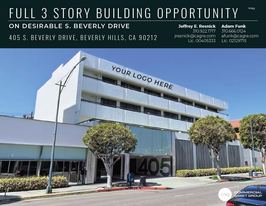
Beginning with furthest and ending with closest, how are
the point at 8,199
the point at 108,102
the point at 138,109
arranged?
the point at 138,109 < the point at 108,102 < the point at 8,199

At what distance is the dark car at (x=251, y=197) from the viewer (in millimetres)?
5406

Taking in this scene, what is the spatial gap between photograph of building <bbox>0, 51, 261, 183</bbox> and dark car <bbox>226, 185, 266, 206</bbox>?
1616cm

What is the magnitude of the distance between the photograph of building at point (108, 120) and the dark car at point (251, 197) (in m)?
16.2

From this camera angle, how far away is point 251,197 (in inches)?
224

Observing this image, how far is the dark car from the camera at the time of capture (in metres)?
5.41

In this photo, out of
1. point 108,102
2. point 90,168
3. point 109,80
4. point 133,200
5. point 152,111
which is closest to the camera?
point 133,200

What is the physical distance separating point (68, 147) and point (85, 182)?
11.8 ft

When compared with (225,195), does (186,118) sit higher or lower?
higher

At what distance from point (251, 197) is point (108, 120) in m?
22.9

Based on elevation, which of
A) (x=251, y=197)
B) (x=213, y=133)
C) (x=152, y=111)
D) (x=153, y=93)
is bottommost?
(x=251, y=197)

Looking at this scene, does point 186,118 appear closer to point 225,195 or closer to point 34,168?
point 225,195

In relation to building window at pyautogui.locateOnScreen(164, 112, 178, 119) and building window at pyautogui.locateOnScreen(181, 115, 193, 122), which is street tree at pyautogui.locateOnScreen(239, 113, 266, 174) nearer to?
building window at pyautogui.locateOnScreen(181, 115, 193, 122)

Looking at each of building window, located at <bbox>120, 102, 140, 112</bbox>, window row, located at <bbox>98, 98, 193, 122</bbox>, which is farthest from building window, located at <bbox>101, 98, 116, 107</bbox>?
building window, located at <bbox>120, 102, 140, 112</bbox>

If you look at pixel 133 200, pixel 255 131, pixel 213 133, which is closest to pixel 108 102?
pixel 213 133
